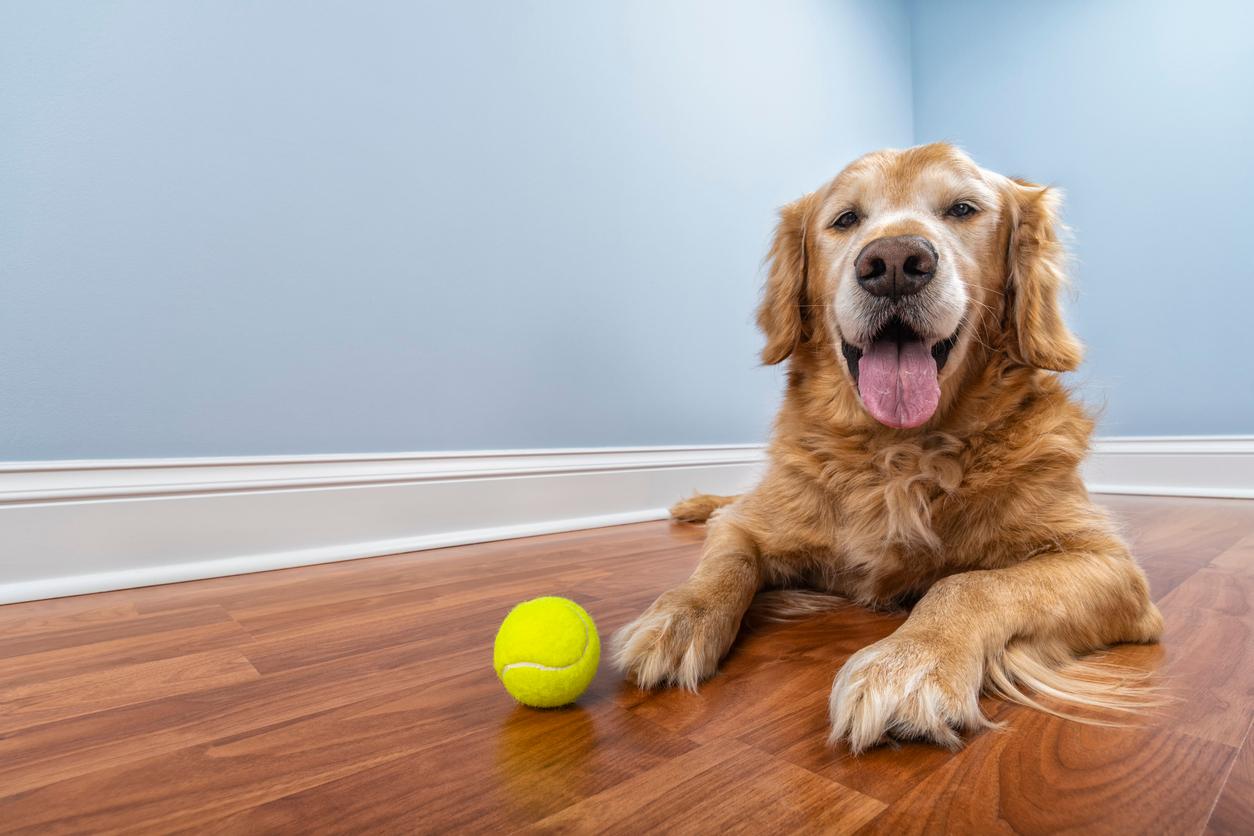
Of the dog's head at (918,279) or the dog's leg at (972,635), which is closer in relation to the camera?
the dog's leg at (972,635)

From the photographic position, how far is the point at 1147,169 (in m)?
3.73

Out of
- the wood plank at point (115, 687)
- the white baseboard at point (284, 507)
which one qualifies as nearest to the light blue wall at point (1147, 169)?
the white baseboard at point (284, 507)

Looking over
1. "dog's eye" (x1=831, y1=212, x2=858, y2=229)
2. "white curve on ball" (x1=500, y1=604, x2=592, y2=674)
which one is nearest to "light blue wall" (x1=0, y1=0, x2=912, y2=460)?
"dog's eye" (x1=831, y1=212, x2=858, y2=229)

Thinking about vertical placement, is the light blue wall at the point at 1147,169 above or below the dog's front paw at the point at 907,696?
above

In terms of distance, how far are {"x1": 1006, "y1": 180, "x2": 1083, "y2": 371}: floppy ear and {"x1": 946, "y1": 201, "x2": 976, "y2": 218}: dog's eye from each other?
117 mm

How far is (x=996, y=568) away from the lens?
4.02ft

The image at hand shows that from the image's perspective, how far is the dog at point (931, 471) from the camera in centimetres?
99

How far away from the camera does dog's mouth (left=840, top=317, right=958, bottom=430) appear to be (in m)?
1.31

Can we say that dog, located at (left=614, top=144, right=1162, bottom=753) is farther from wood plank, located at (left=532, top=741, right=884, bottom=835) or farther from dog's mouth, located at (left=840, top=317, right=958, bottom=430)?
wood plank, located at (left=532, top=741, right=884, bottom=835)

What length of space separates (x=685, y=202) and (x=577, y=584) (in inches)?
80.8

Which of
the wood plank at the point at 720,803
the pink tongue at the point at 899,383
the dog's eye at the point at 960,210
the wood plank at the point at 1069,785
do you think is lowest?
the wood plank at the point at 1069,785

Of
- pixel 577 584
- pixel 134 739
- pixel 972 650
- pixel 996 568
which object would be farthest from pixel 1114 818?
pixel 577 584

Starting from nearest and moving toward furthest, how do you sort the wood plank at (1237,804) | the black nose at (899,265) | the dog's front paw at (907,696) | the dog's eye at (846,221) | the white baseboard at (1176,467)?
1. the wood plank at (1237,804)
2. the dog's front paw at (907,696)
3. the black nose at (899,265)
4. the dog's eye at (846,221)
5. the white baseboard at (1176,467)

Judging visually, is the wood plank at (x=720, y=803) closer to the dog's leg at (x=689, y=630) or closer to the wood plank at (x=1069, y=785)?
the wood plank at (x=1069, y=785)
